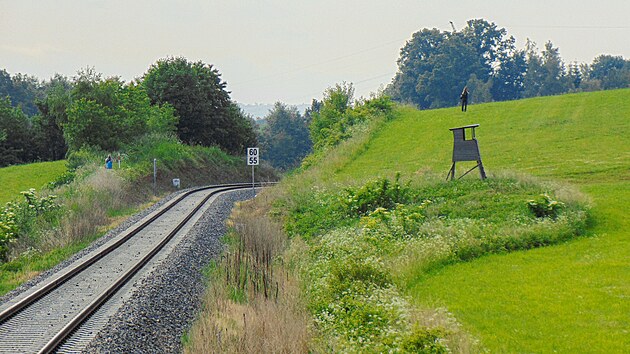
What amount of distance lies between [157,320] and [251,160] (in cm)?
2396

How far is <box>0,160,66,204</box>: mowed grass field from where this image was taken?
145ft

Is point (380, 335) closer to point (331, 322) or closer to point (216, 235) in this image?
point (331, 322)

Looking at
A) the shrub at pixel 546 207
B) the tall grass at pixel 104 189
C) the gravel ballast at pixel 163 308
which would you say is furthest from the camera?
the tall grass at pixel 104 189

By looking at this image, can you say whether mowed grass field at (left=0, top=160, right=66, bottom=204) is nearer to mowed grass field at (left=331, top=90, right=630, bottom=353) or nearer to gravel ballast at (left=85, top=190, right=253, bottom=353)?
mowed grass field at (left=331, top=90, right=630, bottom=353)

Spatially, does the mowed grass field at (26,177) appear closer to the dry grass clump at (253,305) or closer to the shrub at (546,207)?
the dry grass clump at (253,305)

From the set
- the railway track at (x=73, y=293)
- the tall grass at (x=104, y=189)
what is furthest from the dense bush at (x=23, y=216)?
the railway track at (x=73, y=293)

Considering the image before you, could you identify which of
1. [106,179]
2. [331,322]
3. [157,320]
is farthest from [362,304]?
[106,179]

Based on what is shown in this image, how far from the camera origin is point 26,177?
162ft

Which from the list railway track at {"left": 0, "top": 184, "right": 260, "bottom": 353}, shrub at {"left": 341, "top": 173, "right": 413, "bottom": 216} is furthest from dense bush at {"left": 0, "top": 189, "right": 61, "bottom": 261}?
shrub at {"left": 341, "top": 173, "right": 413, "bottom": 216}

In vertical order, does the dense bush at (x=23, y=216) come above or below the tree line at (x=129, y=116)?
below

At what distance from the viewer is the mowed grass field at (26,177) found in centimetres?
4415

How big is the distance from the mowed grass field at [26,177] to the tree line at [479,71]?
→ 58244mm

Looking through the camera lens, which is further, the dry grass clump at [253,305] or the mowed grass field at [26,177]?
the mowed grass field at [26,177]

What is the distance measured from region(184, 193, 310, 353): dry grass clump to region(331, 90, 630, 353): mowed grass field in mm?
2596
